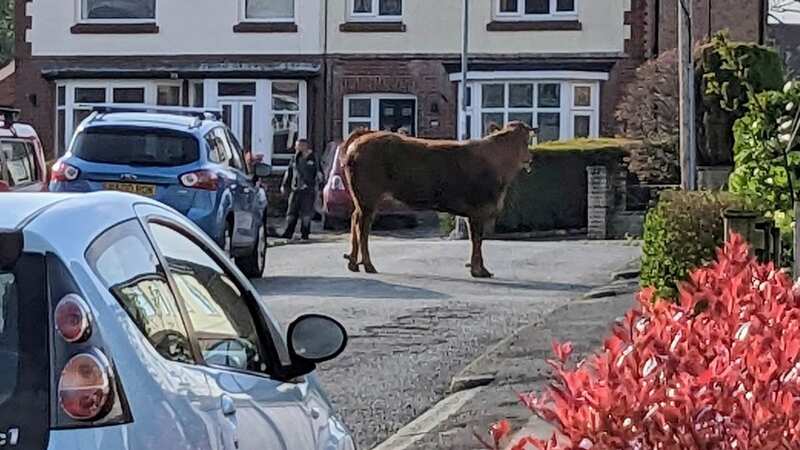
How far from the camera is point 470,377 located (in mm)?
11656

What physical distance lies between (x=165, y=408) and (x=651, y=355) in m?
1.28

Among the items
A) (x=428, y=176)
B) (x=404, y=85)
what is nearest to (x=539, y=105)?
(x=404, y=85)

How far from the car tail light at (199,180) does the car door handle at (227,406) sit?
504 inches

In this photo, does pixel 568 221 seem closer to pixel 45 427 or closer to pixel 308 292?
pixel 308 292

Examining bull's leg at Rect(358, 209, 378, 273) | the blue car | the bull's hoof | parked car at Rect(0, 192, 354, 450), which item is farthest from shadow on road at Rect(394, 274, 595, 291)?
parked car at Rect(0, 192, 354, 450)

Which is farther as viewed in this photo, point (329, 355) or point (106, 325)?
point (329, 355)

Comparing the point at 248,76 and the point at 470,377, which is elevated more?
the point at 248,76

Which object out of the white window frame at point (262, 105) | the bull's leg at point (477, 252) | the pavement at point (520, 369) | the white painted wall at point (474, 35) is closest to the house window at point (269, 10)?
the white painted wall at point (474, 35)

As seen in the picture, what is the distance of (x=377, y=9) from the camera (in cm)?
3734

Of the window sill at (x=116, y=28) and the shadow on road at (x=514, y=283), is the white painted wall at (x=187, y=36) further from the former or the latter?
the shadow on road at (x=514, y=283)

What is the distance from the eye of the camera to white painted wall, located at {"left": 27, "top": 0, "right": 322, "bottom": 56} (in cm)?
3744

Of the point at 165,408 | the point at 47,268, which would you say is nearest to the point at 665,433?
the point at 165,408

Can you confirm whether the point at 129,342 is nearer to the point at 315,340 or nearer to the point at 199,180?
the point at 315,340

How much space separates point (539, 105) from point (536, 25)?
1.82 metres
